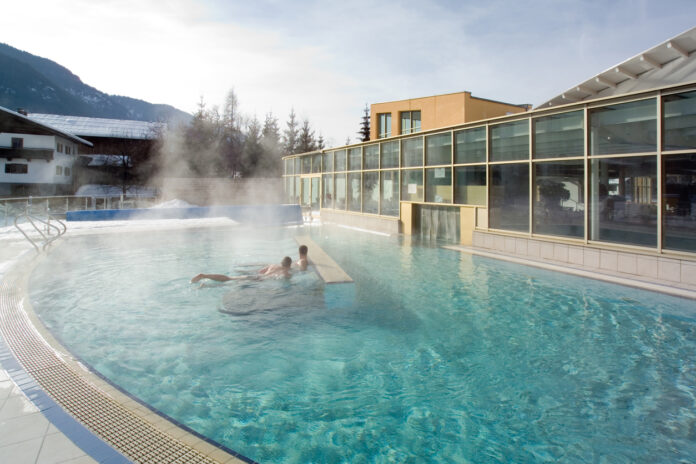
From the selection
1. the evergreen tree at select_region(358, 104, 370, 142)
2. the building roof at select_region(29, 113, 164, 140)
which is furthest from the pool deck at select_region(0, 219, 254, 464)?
the evergreen tree at select_region(358, 104, 370, 142)

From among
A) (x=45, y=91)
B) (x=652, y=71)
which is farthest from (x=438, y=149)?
(x=45, y=91)

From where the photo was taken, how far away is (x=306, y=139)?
45.3 metres

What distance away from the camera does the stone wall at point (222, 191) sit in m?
26.3

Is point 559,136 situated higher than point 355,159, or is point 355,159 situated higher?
point 355,159

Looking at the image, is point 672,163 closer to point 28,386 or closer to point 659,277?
point 659,277

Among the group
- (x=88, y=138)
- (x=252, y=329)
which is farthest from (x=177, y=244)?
(x=88, y=138)

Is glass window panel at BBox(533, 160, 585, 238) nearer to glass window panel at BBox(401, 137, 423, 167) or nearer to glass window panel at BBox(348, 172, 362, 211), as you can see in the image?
glass window panel at BBox(401, 137, 423, 167)

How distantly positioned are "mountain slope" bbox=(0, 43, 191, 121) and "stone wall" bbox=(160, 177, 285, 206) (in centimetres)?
6100

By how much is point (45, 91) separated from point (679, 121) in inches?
5225

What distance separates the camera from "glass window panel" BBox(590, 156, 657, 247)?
6.94m

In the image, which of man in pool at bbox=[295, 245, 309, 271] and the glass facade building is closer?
the glass facade building

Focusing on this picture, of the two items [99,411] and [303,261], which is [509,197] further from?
[99,411]

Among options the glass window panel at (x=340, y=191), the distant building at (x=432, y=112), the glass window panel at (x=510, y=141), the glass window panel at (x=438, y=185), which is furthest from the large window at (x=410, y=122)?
the glass window panel at (x=510, y=141)

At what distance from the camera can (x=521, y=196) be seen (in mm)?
9430
